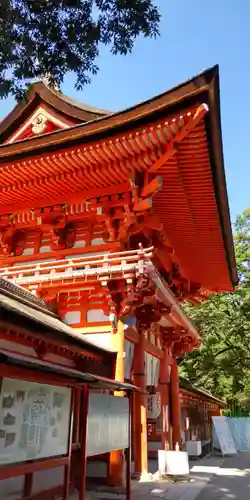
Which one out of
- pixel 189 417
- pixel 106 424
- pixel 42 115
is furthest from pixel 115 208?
pixel 189 417

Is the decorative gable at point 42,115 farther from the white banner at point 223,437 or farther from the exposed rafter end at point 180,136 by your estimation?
the white banner at point 223,437

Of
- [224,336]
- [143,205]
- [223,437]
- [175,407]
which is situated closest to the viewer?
[143,205]

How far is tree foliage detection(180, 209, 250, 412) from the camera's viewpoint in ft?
100

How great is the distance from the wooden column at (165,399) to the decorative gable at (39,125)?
8983 mm

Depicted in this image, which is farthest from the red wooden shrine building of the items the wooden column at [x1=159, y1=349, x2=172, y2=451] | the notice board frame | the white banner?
the white banner

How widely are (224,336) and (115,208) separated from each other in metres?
23.1

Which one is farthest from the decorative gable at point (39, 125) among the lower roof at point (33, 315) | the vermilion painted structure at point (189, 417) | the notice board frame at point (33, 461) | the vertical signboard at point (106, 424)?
the vermilion painted structure at point (189, 417)

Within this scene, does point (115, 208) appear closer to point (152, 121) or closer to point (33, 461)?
point (152, 121)

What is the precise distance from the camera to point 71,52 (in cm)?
714

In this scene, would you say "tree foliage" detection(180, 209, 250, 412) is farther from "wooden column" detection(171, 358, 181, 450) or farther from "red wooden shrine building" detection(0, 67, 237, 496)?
"red wooden shrine building" detection(0, 67, 237, 496)

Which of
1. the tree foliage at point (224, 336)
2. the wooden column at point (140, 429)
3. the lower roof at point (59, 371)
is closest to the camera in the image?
the lower roof at point (59, 371)

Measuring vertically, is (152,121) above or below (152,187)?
above

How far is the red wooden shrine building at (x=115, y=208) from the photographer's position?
29.6 ft

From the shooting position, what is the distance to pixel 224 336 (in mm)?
31000
